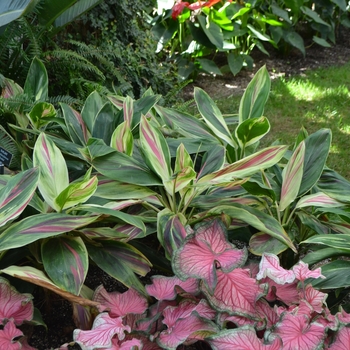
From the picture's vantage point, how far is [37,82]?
8.85 ft

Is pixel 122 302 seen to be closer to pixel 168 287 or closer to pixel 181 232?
pixel 168 287

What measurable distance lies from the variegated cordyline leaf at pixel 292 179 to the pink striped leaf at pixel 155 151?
424mm

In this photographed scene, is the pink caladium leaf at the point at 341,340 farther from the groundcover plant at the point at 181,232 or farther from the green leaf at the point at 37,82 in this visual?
the green leaf at the point at 37,82

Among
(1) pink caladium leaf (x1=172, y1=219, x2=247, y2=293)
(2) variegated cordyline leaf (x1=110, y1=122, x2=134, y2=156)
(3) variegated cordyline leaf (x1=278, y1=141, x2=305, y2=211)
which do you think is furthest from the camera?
(2) variegated cordyline leaf (x1=110, y1=122, x2=134, y2=156)

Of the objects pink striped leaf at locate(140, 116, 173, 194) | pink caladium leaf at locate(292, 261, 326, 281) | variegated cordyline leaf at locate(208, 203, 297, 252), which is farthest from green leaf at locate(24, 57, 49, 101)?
pink caladium leaf at locate(292, 261, 326, 281)

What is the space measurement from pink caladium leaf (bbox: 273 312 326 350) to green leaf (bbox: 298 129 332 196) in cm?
68

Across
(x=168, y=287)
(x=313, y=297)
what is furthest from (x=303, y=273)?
(x=168, y=287)

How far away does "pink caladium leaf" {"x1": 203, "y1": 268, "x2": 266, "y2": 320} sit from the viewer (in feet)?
4.88

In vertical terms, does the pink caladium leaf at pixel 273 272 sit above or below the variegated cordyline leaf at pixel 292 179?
above

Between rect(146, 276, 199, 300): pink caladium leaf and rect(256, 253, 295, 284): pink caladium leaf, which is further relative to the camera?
rect(146, 276, 199, 300): pink caladium leaf

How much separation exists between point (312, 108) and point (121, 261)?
144 inches

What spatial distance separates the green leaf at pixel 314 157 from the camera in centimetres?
201

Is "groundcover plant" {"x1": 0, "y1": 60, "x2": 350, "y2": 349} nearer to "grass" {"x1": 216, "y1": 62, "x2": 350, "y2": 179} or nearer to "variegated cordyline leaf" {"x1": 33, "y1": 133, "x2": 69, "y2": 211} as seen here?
"variegated cordyline leaf" {"x1": 33, "y1": 133, "x2": 69, "y2": 211}

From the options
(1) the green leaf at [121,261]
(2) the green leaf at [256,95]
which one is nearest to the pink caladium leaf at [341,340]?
(1) the green leaf at [121,261]
